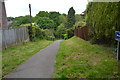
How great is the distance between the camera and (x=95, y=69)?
4977 millimetres

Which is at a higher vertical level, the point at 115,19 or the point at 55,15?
the point at 55,15

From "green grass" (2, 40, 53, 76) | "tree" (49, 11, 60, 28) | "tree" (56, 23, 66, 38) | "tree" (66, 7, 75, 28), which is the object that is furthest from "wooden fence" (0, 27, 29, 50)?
"tree" (49, 11, 60, 28)

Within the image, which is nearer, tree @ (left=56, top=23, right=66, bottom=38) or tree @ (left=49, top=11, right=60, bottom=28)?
tree @ (left=56, top=23, right=66, bottom=38)

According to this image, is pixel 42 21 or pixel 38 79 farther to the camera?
pixel 42 21

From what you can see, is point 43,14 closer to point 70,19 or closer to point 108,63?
point 70,19

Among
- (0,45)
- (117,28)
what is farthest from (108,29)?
(0,45)

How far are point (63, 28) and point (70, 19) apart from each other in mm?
5616

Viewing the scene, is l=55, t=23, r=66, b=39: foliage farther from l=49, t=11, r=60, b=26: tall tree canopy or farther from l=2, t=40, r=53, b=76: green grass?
l=2, t=40, r=53, b=76: green grass

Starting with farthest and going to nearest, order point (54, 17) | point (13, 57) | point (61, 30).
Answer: point (54, 17) → point (61, 30) → point (13, 57)

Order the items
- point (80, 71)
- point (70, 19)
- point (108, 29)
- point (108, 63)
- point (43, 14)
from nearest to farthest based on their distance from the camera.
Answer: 1. point (80, 71)
2. point (108, 63)
3. point (108, 29)
4. point (70, 19)
5. point (43, 14)

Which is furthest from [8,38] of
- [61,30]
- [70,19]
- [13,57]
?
[61,30]

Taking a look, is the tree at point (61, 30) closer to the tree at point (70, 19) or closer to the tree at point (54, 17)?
the tree at point (70, 19)

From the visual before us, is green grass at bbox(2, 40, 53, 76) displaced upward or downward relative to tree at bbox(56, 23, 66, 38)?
downward

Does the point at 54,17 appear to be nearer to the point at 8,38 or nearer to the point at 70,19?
the point at 70,19
